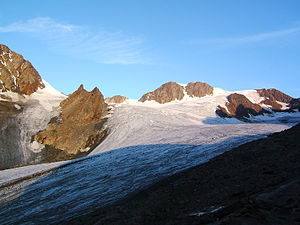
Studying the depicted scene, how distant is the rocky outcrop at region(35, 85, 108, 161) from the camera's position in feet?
193

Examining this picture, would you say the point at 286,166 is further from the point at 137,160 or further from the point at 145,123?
the point at 145,123

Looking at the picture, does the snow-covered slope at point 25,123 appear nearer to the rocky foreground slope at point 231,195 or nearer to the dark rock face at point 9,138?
the dark rock face at point 9,138

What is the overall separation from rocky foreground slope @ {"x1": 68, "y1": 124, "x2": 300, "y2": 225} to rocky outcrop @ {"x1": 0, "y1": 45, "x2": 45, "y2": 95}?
76033mm

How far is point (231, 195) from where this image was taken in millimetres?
12430

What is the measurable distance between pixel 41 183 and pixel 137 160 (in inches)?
377

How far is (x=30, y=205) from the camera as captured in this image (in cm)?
2212

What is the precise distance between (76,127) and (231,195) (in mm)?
57868

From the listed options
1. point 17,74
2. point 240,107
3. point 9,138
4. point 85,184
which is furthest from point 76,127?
point 240,107

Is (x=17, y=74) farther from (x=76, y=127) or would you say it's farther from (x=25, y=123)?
(x=76, y=127)

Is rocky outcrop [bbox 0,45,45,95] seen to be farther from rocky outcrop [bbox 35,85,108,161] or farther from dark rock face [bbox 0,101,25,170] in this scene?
rocky outcrop [bbox 35,85,108,161]

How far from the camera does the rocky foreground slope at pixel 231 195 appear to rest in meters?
8.73

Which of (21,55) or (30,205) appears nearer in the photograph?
(30,205)

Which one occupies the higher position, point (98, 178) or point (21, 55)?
point (21, 55)

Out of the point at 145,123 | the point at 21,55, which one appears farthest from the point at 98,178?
the point at 21,55
